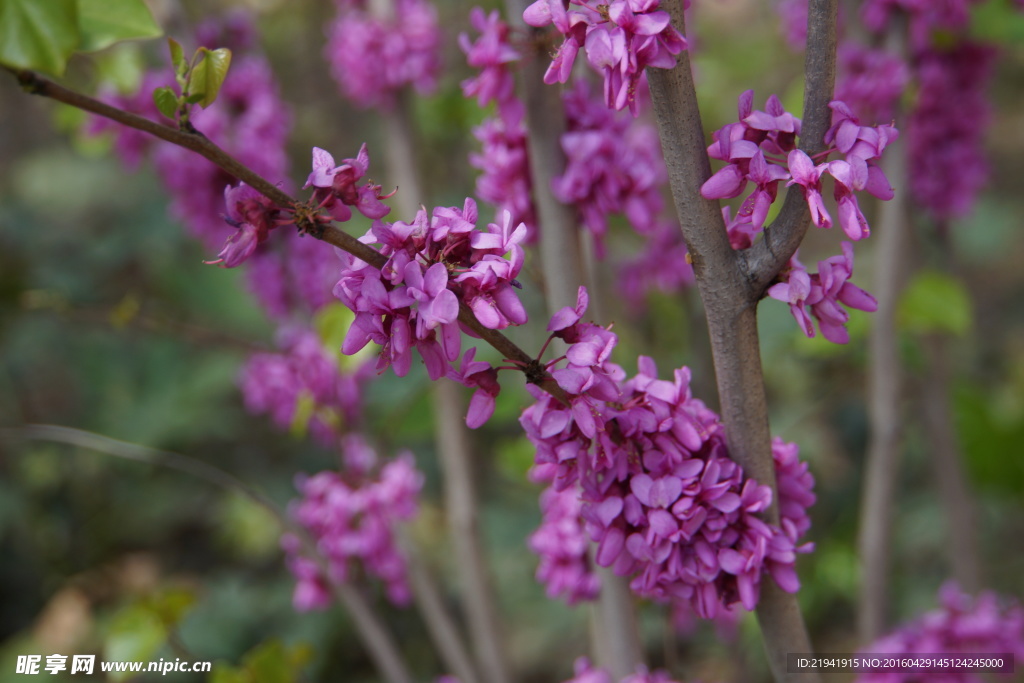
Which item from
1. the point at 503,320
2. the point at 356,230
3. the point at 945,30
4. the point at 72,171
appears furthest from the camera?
the point at 72,171

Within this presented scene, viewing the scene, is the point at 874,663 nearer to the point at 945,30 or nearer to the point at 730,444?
the point at 730,444

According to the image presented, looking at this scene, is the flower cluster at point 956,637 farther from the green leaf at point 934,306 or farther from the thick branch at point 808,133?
the thick branch at point 808,133

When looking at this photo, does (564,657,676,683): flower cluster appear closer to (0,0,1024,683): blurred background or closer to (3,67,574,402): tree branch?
(3,67,574,402): tree branch

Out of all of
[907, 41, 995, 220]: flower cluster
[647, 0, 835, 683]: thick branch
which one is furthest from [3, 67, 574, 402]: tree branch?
[907, 41, 995, 220]: flower cluster

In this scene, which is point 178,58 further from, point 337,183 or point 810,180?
point 810,180

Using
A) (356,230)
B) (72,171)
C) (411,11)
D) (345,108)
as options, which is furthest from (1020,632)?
(72,171)
